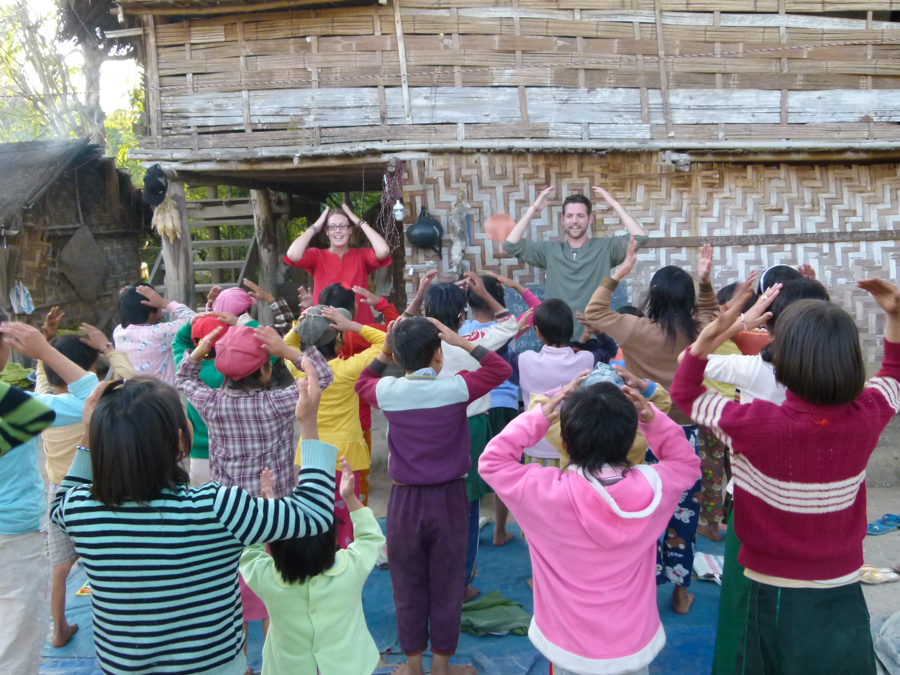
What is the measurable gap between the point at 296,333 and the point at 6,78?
21832mm

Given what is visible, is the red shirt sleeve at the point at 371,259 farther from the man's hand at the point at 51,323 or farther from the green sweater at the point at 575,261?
the man's hand at the point at 51,323

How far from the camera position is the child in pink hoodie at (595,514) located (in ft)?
6.77

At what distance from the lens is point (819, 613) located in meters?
2.08

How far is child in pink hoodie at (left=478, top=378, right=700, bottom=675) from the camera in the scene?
206cm

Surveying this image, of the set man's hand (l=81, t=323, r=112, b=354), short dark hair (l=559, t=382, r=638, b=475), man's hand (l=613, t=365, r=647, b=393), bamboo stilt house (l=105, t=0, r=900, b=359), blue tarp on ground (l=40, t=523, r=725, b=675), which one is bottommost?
blue tarp on ground (l=40, t=523, r=725, b=675)

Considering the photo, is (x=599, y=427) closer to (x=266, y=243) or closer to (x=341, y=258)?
(x=341, y=258)

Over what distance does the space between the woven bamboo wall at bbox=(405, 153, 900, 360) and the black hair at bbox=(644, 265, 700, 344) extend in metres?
3.36

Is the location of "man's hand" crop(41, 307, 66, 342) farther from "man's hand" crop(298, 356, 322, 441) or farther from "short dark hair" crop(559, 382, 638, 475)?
"short dark hair" crop(559, 382, 638, 475)

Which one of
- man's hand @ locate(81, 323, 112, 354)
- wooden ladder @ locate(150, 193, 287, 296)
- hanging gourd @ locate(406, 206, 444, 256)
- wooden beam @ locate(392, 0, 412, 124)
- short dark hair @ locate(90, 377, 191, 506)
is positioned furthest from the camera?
wooden ladder @ locate(150, 193, 287, 296)

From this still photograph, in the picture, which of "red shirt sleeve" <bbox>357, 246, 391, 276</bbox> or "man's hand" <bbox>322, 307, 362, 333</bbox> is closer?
"man's hand" <bbox>322, 307, 362, 333</bbox>

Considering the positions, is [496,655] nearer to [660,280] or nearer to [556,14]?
[660,280]

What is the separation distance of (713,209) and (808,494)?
17.5 ft

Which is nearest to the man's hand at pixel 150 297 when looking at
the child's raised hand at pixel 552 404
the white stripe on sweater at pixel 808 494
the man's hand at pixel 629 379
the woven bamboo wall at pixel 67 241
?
the child's raised hand at pixel 552 404

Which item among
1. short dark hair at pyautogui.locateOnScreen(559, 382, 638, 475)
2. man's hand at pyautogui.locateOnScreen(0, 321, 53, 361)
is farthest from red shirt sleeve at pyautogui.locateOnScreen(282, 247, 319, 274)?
short dark hair at pyautogui.locateOnScreen(559, 382, 638, 475)
